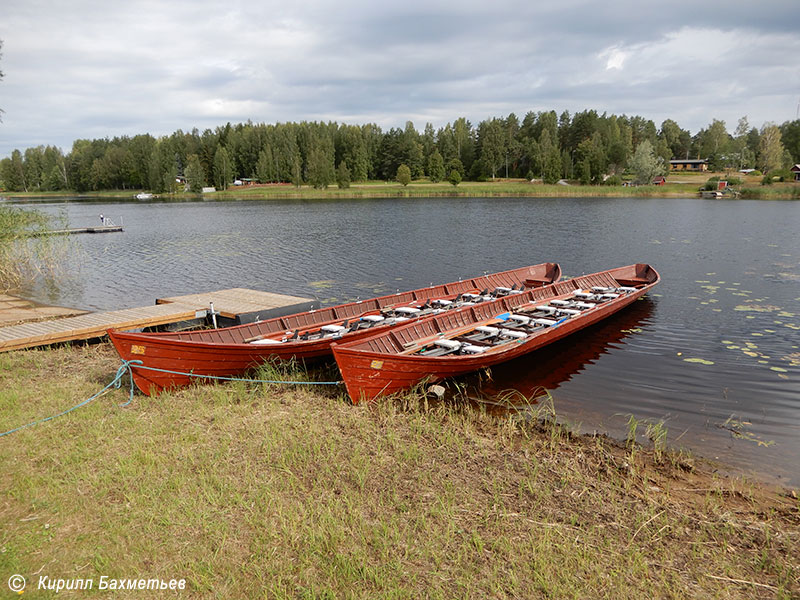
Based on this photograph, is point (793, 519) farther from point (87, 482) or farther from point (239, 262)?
point (239, 262)

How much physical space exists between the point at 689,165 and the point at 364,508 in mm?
149135

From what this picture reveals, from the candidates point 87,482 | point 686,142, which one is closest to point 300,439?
point 87,482

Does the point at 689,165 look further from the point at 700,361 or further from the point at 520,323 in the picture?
the point at 520,323

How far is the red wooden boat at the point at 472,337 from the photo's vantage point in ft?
32.5

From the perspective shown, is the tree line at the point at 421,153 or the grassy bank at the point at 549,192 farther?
the tree line at the point at 421,153

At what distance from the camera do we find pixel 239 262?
103 ft

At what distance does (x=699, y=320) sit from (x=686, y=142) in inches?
6185

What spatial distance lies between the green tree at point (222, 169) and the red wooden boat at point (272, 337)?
358ft

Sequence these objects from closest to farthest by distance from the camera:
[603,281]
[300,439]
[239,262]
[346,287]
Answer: [300,439]
[603,281]
[346,287]
[239,262]

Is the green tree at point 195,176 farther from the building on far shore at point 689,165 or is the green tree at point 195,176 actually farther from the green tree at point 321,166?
the building on far shore at point 689,165

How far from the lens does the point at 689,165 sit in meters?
129

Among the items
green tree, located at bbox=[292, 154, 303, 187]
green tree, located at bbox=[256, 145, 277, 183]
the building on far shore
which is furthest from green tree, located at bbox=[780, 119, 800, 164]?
green tree, located at bbox=[256, 145, 277, 183]

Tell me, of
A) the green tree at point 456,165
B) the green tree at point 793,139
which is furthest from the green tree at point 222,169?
the green tree at point 793,139

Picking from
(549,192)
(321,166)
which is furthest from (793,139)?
(321,166)
